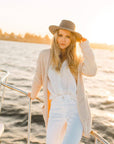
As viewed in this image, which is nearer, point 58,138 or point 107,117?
point 58,138

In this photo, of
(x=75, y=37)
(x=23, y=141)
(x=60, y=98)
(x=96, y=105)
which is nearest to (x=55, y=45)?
(x=75, y=37)

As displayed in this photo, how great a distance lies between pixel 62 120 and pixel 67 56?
82 cm

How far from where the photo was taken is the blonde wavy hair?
270 cm

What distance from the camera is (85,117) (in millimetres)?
2543

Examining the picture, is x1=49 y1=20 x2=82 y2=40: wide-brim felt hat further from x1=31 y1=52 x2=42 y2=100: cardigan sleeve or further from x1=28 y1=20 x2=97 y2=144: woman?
x1=31 y1=52 x2=42 y2=100: cardigan sleeve

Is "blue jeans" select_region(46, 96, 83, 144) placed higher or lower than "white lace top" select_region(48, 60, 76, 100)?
lower

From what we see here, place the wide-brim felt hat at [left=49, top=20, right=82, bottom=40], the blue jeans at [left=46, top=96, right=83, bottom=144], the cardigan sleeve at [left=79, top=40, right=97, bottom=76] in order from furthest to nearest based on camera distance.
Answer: the wide-brim felt hat at [left=49, top=20, right=82, bottom=40]
the cardigan sleeve at [left=79, top=40, right=97, bottom=76]
the blue jeans at [left=46, top=96, right=83, bottom=144]

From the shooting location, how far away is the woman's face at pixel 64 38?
2.84 metres

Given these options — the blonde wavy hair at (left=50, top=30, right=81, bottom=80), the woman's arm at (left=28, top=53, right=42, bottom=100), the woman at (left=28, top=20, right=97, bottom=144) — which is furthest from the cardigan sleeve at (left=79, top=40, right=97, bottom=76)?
the woman's arm at (left=28, top=53, right=42, bottom=100)

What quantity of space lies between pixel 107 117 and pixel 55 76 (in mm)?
9332

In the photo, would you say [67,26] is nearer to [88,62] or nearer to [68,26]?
[68,26]

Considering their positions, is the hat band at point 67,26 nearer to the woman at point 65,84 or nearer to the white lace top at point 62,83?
the woman at point 65,84

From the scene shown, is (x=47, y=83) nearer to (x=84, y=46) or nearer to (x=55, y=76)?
(x=55, y=76)

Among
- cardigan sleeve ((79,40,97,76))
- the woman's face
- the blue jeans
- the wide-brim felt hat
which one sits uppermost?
the wide-brim felt hat
